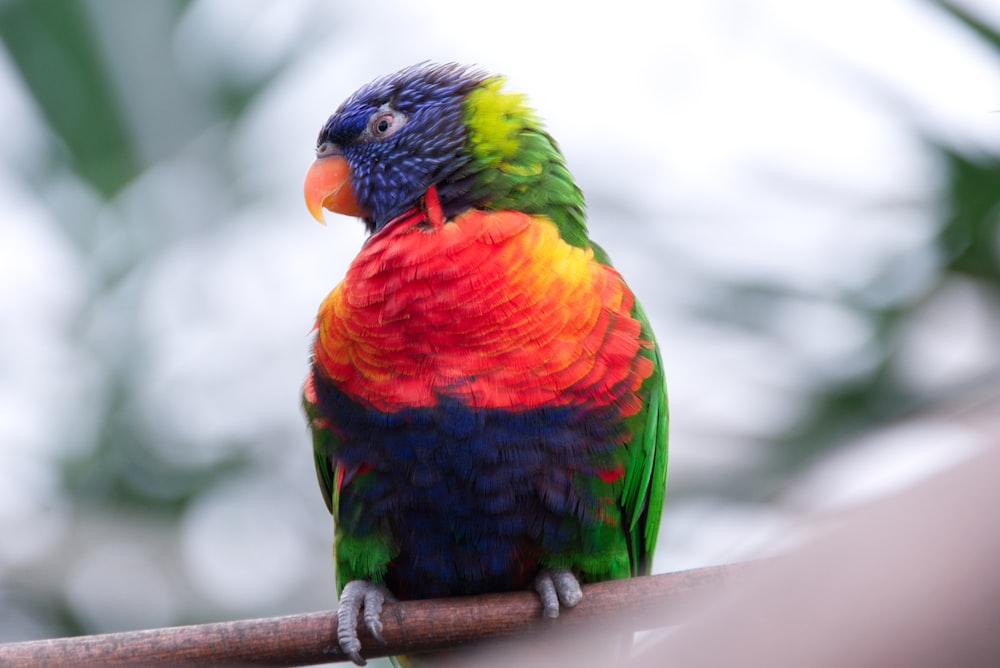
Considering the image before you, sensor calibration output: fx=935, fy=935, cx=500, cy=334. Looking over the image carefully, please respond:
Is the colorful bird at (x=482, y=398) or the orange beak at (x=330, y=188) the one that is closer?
the colorful bird at (x=482, y=398)

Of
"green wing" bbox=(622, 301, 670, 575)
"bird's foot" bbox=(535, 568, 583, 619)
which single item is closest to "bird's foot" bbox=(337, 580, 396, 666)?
"bird's foot" bbox=(535, 568, 583, 619)

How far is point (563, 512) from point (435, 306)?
65 cm

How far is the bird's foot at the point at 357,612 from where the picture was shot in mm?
2324

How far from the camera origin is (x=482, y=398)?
241cm

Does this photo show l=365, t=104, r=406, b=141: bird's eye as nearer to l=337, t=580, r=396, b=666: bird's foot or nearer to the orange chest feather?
the orange chest feather

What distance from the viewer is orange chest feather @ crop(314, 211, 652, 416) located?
7.93 ft

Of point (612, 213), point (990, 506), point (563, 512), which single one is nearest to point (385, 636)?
point (563, 512)

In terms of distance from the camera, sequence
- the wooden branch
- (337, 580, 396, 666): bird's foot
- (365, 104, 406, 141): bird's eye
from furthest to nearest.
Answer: (365, 104, 406, 141): bird's eye → (337, 580, 396, 666): bird's foot → the wooden branch

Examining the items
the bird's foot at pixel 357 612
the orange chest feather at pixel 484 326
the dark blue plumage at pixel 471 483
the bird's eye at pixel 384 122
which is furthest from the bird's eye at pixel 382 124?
the bird's foot at pixel 357 612

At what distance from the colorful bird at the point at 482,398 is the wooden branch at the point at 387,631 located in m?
0.06

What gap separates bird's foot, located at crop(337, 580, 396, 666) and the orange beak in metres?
1.21

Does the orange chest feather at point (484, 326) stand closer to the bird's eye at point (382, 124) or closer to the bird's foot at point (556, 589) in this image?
the bird's foot at point (556, 589)

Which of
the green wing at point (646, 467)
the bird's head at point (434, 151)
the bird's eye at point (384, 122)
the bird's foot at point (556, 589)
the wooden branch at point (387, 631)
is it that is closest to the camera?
the wooden branch at point (387, 631)

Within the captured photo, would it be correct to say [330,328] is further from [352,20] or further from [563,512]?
[352,20]
